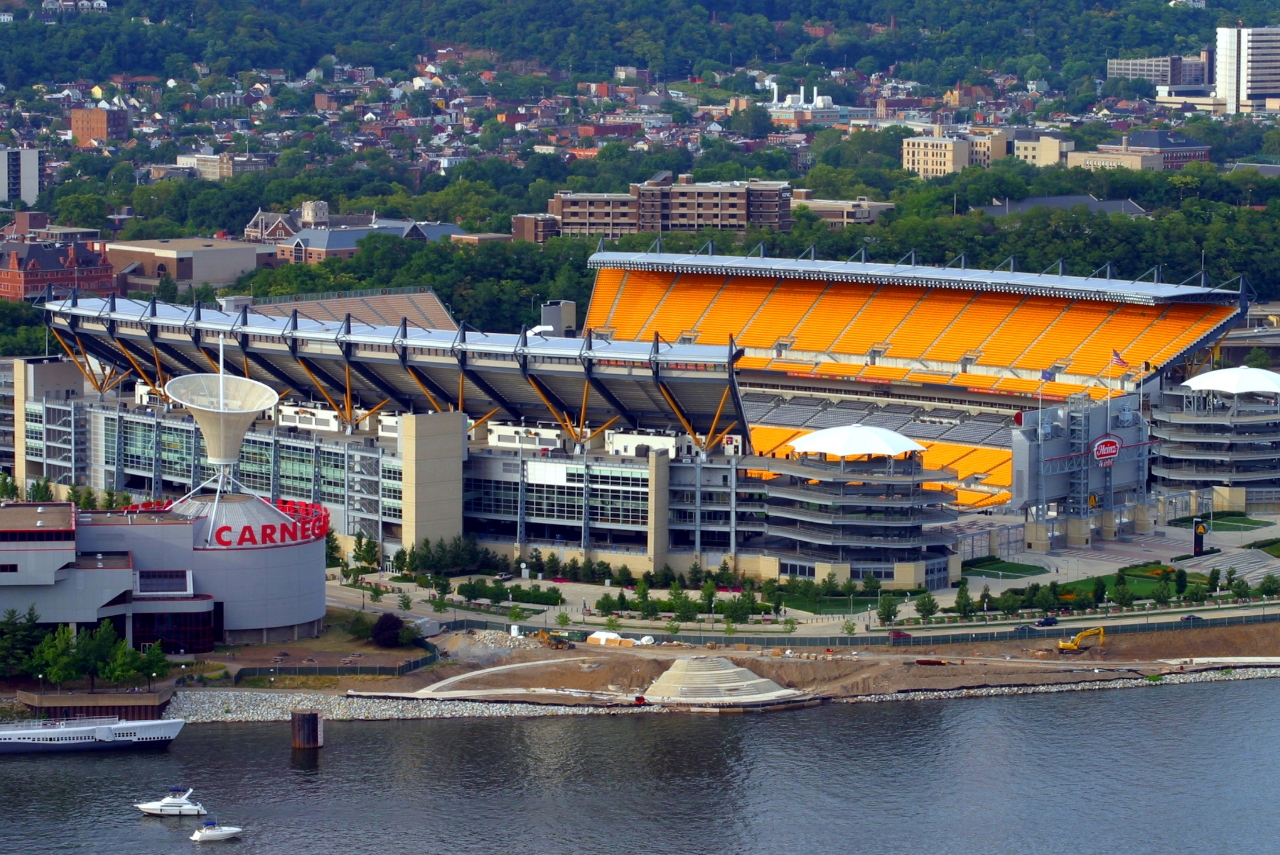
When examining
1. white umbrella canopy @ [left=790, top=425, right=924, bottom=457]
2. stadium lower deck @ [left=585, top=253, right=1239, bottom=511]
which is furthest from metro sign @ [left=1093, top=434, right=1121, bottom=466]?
white umbrella canopy @ [left=790, top=425, right=924, bottom=457]

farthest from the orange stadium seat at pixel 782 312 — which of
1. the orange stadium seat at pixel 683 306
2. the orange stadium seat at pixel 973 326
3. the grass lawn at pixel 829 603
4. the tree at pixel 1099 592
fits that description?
the tree at pixel 1099 592

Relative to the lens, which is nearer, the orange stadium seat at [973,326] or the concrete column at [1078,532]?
the concrete column at [1078,532]

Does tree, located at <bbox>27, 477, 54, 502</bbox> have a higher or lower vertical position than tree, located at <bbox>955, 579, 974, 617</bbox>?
higher

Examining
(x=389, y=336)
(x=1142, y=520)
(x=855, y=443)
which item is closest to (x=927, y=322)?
(x=1142, y=520)

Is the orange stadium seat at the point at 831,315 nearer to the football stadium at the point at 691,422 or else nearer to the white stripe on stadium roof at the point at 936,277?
the football stadium at the point at 691,422

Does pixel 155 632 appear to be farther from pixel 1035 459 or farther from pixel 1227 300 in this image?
pixel 1227 300

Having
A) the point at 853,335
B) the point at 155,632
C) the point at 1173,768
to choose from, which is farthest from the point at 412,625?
the point at 853,335

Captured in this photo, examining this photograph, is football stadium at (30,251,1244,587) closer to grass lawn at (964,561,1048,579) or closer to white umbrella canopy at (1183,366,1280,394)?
grass lawn at (964,561,1048,579)
